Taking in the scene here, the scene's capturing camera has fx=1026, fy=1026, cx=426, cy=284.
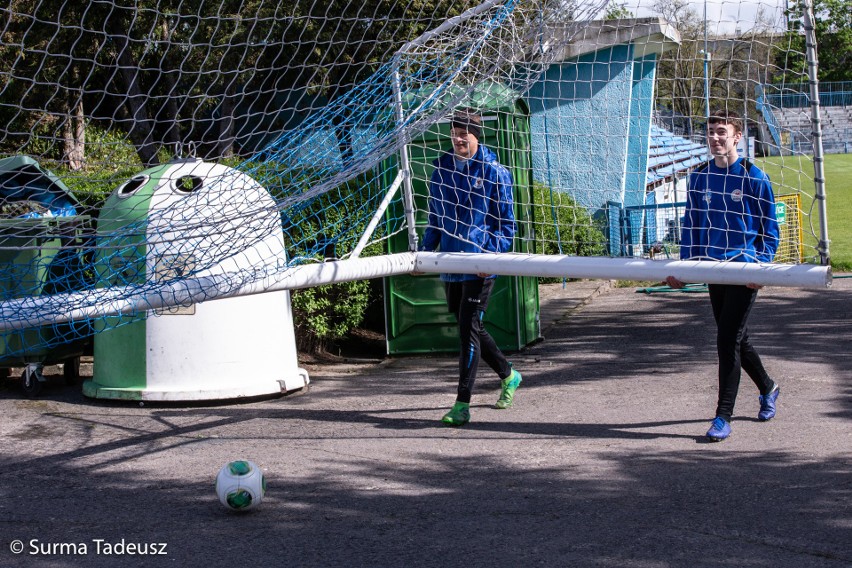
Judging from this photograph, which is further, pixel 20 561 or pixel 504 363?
pixel 504 363

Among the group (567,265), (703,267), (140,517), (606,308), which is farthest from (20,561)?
(606,308)

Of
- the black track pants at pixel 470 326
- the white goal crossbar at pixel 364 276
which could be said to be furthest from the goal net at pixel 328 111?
the black track pants at pixel 470 326

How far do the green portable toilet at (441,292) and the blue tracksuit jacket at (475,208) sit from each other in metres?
1.99

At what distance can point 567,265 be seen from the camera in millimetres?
5875

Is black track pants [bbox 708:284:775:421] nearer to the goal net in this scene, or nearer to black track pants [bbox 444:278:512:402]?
the goal net

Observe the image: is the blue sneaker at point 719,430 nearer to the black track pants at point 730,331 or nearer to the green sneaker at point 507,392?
the black track pants at point 730,331

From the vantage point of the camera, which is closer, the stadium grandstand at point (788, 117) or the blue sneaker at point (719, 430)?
the stadium grandstand at point (788, 117)

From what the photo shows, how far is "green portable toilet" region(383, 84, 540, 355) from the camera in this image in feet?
28.8

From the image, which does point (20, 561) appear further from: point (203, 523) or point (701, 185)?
point (701, 185)

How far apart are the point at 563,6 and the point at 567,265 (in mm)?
1454

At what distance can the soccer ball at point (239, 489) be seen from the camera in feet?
16.1

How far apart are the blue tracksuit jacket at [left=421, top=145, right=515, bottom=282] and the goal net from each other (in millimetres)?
245

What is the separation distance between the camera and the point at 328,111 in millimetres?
6113

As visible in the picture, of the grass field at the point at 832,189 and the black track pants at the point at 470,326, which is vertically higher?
the grass field at the point at 832,189
